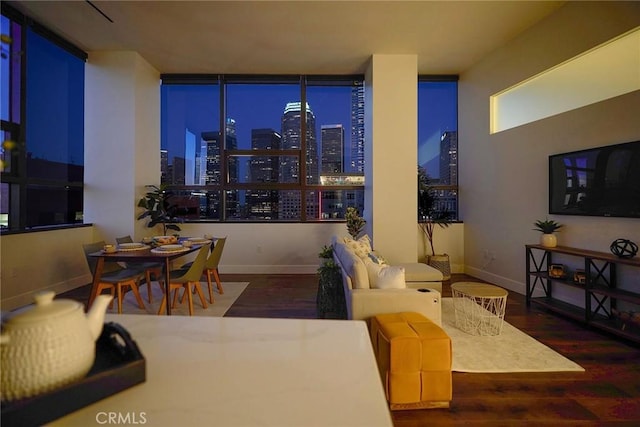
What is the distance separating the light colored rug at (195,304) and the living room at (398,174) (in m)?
0.94

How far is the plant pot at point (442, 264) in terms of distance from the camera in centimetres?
491

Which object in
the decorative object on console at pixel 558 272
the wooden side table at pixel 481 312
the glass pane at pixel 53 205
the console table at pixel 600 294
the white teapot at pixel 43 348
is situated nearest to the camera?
the white teapot at pixel 43 348

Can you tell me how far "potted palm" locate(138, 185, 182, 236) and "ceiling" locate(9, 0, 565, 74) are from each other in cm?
218

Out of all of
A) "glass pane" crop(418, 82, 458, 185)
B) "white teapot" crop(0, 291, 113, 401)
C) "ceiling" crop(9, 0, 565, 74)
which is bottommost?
"white teapot" crop(0, 291, 113, 401)

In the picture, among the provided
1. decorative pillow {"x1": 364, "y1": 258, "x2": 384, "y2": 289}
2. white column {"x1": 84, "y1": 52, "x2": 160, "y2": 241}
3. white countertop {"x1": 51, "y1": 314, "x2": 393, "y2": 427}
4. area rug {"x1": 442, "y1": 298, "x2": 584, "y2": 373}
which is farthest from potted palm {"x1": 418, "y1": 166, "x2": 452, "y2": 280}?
white column {"x1": 84, "y1": 52, "x2": 160, "y2": 241}

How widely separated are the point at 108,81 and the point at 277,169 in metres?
2.96

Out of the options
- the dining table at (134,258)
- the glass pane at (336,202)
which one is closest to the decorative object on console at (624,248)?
the glass pane at (336,202)

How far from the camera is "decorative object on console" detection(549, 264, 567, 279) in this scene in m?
3.36

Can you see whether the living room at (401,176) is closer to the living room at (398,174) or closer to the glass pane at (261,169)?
the living room at (398,174)

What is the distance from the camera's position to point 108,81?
4.62 m

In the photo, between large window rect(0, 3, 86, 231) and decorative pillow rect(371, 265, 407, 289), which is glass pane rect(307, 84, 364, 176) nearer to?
decorative pillow rect(371, 265, 407, 289)

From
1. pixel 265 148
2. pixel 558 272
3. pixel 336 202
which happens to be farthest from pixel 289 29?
pixel 558 272

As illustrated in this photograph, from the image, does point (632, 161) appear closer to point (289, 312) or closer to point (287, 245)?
point (289, 312)

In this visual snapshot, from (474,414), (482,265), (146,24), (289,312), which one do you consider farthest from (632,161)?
(146,24)
